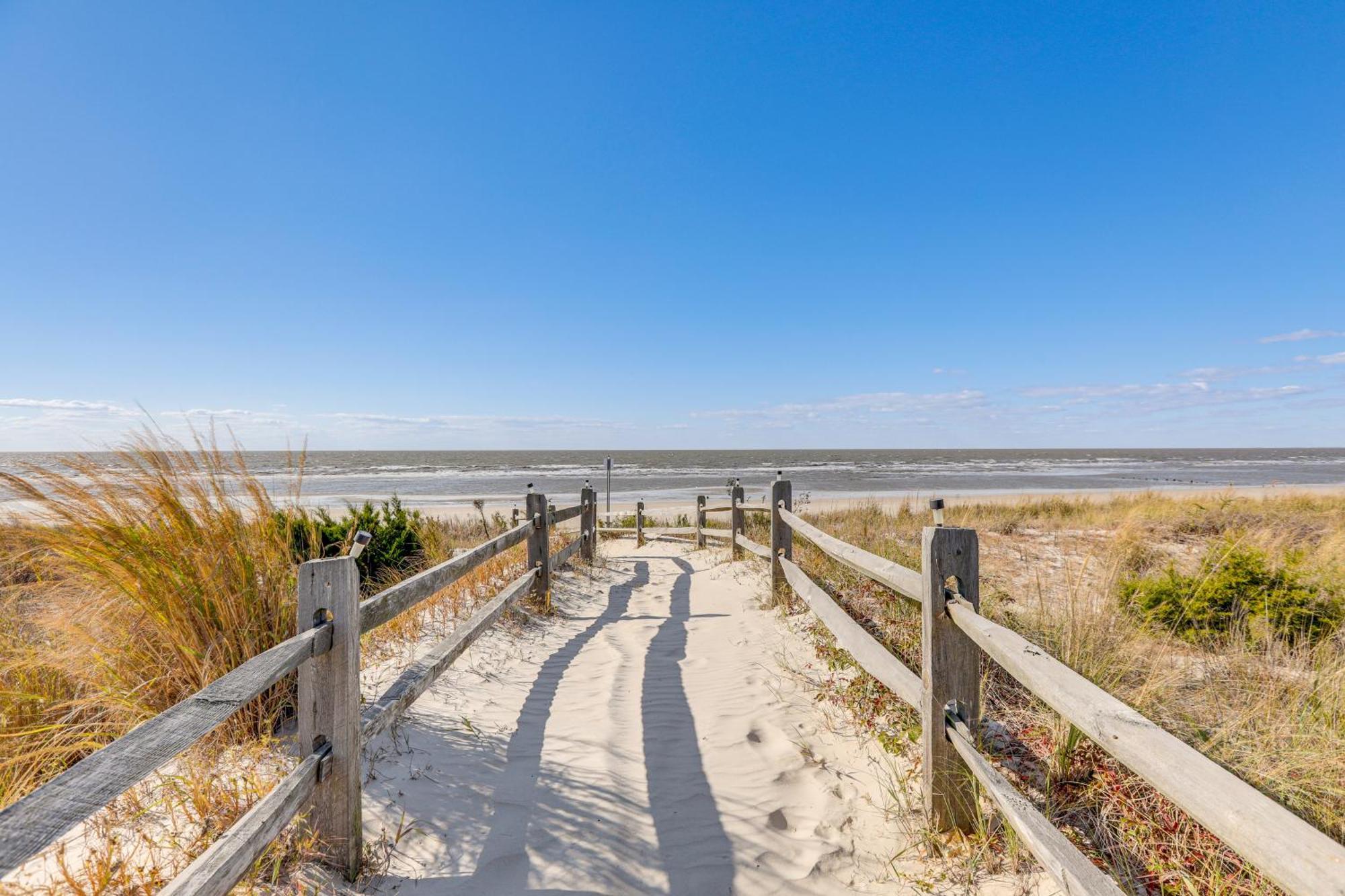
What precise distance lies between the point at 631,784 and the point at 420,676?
1304 millimetres

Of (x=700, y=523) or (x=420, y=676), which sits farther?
(x=700, y=523)

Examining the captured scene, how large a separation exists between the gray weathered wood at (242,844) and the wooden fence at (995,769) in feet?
7.88

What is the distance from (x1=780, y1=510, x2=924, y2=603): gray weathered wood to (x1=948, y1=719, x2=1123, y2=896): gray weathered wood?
0.69 m

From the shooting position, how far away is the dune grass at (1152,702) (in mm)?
2426

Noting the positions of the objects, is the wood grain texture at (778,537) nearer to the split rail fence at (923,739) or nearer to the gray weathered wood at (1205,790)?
the split rail fence at (923,739)

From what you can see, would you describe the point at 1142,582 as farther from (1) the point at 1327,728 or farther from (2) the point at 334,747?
(2) the point at 334,747

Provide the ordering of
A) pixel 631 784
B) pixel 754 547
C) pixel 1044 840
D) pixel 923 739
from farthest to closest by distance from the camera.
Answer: pixel 754 547 < pixel 631 784 < pixel 923 739 < pixel 1044 840

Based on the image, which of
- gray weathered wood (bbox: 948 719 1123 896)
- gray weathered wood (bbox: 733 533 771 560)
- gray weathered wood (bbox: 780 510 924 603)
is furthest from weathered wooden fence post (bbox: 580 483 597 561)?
gray weathered wood (bbox: 948 719 1123 896)

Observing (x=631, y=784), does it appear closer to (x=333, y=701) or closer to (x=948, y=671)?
(x=333, y=701)

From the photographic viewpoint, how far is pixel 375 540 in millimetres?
8195

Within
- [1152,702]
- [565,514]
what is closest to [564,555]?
[565,514]

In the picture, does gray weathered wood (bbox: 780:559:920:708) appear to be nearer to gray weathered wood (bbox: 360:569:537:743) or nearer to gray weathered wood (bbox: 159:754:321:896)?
gray weathered wood (bbox: 360:569:537:743)

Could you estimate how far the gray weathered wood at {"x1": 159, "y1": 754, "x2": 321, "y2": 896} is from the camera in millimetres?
1724

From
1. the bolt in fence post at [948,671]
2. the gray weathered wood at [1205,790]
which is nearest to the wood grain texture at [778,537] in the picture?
the bolt in fence post at [948,671]
